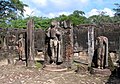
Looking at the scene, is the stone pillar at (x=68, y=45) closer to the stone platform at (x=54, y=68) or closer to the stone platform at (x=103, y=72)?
the stone platform at (x=54, y=68)

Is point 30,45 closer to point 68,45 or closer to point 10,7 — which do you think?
point 68,45

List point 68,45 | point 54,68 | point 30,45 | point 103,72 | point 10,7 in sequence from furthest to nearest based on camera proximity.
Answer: point 10,7
point 30,45
point 68,45
point 54,68
point 103,72

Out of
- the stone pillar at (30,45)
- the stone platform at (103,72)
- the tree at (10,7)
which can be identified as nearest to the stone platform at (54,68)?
the stone pillar at (30,45)

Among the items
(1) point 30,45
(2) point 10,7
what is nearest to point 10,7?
(2) point 10,7

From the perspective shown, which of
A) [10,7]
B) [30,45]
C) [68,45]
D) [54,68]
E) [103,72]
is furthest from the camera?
[10,7]

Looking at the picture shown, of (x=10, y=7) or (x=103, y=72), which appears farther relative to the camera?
(x=10, y=7)

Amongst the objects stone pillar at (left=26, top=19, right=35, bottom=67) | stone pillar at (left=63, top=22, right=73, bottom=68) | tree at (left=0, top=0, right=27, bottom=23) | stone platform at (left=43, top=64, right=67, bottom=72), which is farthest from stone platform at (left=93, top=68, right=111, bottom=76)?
tree at (left=0, top=0, right=27, bottom=23)

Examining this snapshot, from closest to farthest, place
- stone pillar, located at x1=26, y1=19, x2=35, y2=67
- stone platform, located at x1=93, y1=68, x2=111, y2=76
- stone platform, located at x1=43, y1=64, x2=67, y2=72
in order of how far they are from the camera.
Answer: stone platform, located at x1=93, y1=68, x2=111, y2=76 → stone platform, located at x1=43, y1=64, x2=67, y2=72 → stone pillar, located at x1=26, y1=19, x2=35, y2=67

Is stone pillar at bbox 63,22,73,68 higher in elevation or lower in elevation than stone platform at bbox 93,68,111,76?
higher

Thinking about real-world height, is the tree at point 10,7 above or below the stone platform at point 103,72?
above

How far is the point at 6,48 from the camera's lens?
1956cm

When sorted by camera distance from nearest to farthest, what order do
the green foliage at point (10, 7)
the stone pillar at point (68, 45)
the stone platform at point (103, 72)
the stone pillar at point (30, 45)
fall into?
1. the stone platform at point (103, 72)
2. the stone pillar at point (68, 45)
3. the stone pillar at point (30, 45)
4. the green foliage at point (10, 7)

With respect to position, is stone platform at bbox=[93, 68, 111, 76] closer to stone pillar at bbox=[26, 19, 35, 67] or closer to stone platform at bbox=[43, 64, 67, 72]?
stone platform at bbox=[43, 64, 67, 72]

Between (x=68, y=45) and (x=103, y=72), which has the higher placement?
(x=68, y=45)
